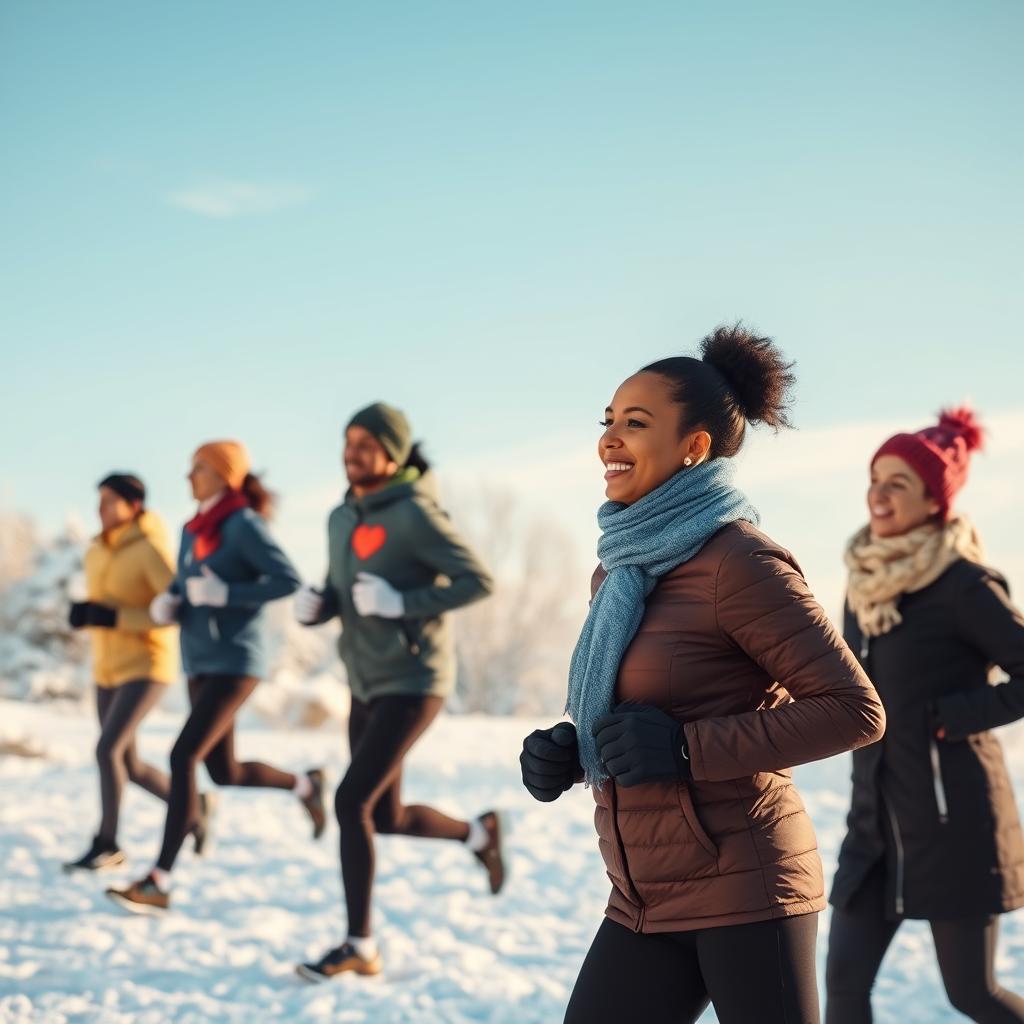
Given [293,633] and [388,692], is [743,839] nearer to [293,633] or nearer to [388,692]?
[388,692]

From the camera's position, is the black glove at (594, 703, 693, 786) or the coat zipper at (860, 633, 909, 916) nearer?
the black glove at (594, 703, 693, 786)

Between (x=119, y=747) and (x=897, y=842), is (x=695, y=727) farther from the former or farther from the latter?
(x=119, y=747)

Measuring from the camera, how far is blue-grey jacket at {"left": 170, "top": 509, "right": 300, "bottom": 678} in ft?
18.8

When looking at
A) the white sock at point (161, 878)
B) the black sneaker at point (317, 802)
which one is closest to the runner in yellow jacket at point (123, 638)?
the black sneaker at point (317, 802)

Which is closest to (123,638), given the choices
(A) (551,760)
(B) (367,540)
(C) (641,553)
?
(B) (367,540)

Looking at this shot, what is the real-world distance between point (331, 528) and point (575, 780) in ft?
9.81

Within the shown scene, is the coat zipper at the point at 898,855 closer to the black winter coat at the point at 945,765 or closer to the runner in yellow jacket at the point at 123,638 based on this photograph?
the black winter coat at the point at 945,765

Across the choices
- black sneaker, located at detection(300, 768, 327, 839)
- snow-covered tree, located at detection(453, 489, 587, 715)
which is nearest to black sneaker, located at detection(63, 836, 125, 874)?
black sneaker, located at detection(300, 768, 327, 839)

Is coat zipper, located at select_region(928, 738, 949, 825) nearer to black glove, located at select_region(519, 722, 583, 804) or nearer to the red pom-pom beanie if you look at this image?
the red pom-pom beanie

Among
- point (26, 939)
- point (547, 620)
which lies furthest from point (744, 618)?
point (547, 620)

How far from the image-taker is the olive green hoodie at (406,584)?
4988 mm

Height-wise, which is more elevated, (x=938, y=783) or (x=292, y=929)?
(x=938, y=783)

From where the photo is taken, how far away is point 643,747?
2.21 metres

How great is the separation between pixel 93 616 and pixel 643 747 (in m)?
4.79
